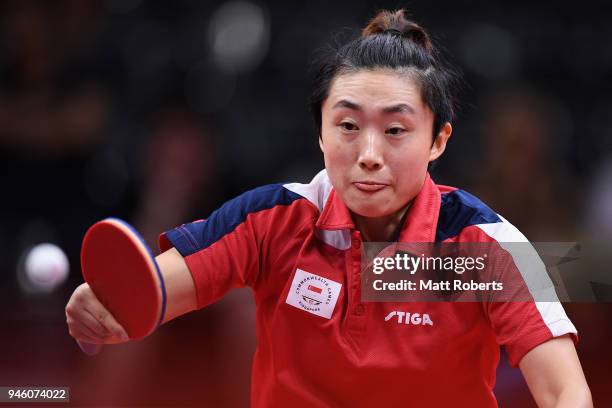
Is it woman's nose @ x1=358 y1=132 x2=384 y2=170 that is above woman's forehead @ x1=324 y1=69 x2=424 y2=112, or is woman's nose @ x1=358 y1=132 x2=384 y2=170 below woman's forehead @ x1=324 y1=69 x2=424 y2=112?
below

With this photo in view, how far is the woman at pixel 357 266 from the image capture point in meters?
1.91

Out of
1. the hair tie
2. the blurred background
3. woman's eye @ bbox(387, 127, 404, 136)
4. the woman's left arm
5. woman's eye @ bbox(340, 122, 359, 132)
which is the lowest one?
the woman's left arm

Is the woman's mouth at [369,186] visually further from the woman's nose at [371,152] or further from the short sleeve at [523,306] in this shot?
the short sleeve at [523,306]

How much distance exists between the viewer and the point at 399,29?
207cm

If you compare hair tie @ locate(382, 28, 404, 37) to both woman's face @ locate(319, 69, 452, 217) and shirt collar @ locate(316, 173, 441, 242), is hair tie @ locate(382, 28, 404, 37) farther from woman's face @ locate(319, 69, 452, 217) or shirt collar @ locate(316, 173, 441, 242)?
shirt collar @ locate(316, 173, 441, 242)

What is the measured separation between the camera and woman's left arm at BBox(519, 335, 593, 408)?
1737 millimetres

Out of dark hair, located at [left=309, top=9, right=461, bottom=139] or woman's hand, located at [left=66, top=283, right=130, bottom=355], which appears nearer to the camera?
woman's hand, located at [left=66, top=283, right=130, bottom=355]

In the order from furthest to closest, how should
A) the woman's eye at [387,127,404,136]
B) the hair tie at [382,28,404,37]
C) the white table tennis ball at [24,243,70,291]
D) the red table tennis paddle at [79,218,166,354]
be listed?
the white table tennis ball at [24,243,70,291], the hair tie at [382,28,404,37], the woman's eye at [387,127,404,136], the red table tennis paddle at [79,218,166,354]

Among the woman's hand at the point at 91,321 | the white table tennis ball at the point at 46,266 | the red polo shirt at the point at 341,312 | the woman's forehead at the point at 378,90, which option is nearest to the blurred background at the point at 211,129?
the white table tennis ball at the point at 46,266

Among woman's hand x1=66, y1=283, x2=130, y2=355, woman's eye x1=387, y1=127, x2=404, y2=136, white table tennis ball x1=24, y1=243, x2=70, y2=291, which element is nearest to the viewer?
woman's hand x1=66, y1=283, x2=130, y2=355

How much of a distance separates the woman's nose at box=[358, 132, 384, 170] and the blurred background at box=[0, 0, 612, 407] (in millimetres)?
1707

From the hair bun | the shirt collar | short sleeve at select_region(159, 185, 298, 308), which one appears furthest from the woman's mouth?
the hair bun

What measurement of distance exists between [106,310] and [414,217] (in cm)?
70

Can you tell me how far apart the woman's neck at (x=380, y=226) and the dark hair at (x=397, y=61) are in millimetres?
216
